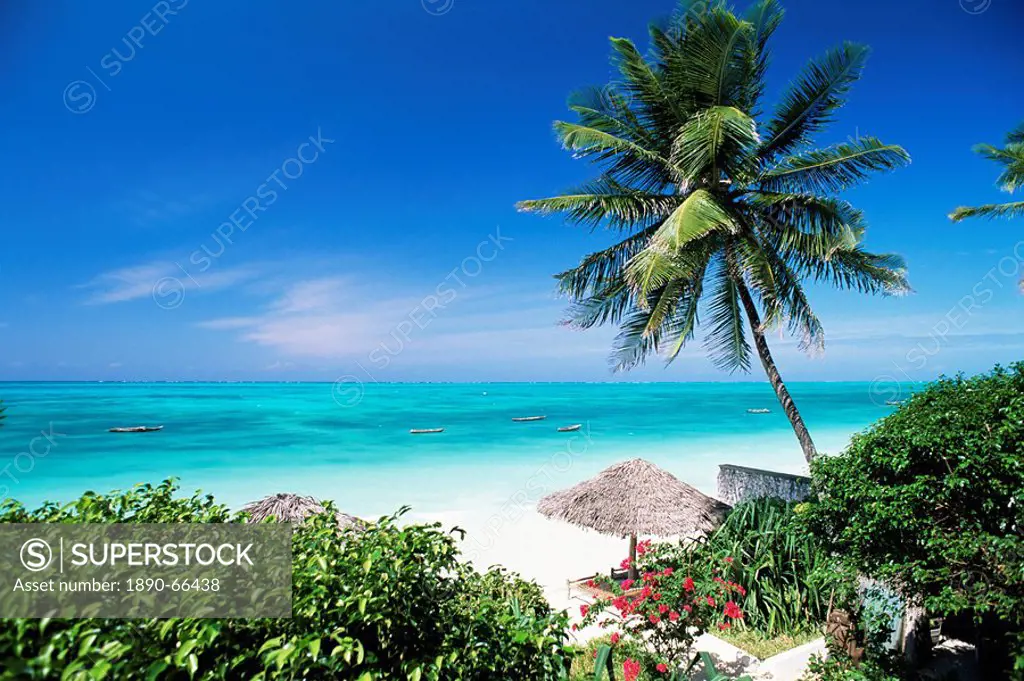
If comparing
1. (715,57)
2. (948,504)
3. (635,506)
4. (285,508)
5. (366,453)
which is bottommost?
(366,453)

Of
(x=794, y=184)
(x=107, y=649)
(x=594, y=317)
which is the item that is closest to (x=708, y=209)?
(x=794, y=184)

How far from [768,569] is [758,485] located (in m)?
2.90

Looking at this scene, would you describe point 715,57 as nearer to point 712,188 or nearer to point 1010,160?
point 712,188

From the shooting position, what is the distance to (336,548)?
197cm

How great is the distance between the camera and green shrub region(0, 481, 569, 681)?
126 cm

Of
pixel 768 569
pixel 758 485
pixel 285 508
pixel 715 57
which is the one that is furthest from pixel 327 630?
pixel 758 485

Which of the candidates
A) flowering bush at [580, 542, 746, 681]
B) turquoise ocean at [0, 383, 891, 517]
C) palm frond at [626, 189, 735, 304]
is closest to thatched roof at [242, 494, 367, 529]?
flowering bush at [580, 542, 746, 681]

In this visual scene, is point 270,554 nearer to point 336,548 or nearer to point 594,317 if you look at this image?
point 336,548

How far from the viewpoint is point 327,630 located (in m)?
1.58

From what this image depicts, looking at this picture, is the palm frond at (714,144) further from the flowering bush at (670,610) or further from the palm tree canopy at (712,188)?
the flowering bush at (670,610)

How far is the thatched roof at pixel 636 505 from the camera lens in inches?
301

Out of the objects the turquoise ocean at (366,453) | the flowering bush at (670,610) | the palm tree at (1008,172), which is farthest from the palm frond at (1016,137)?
the flowering bush at (670,610)

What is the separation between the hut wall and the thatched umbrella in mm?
862

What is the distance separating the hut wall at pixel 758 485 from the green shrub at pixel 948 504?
13.4 feet
